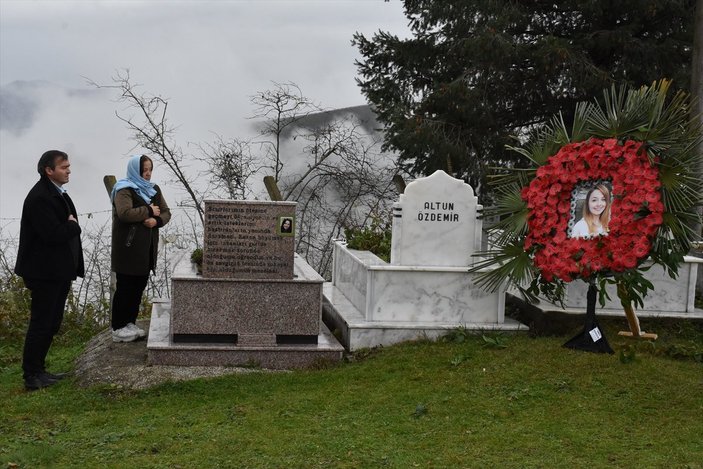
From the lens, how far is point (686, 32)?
13.9 m

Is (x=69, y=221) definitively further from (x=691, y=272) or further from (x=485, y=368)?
(x=691, y=272)

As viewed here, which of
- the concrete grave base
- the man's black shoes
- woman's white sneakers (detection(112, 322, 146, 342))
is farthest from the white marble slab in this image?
the man's black shoes

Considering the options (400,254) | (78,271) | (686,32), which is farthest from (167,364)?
(686,32)

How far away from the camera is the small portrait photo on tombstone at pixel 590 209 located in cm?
702

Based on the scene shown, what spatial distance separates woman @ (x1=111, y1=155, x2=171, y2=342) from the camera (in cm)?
732

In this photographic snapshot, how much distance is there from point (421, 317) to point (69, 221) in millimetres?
3094

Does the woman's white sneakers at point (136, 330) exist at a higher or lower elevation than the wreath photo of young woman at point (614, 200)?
lower

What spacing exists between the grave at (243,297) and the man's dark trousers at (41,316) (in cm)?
77

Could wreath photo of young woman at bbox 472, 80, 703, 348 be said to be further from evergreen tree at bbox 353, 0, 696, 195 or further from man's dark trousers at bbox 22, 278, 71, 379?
evergreen tree at bbox 353, 0, 696, 195

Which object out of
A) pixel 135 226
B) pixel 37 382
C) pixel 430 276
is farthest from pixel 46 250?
pixel 430 276

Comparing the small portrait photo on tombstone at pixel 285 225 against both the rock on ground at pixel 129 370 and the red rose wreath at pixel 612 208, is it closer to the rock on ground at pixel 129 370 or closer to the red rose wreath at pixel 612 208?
the rock on ground at pixel 129 370

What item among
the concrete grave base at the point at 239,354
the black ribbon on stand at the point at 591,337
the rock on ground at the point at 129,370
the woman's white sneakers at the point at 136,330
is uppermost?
the black ribbon on stand at the point at 591,337

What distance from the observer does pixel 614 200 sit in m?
6.93

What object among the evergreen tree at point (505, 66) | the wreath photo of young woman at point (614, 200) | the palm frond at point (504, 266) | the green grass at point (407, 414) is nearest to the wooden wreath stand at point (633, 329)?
the green grass at point (407, 414)
